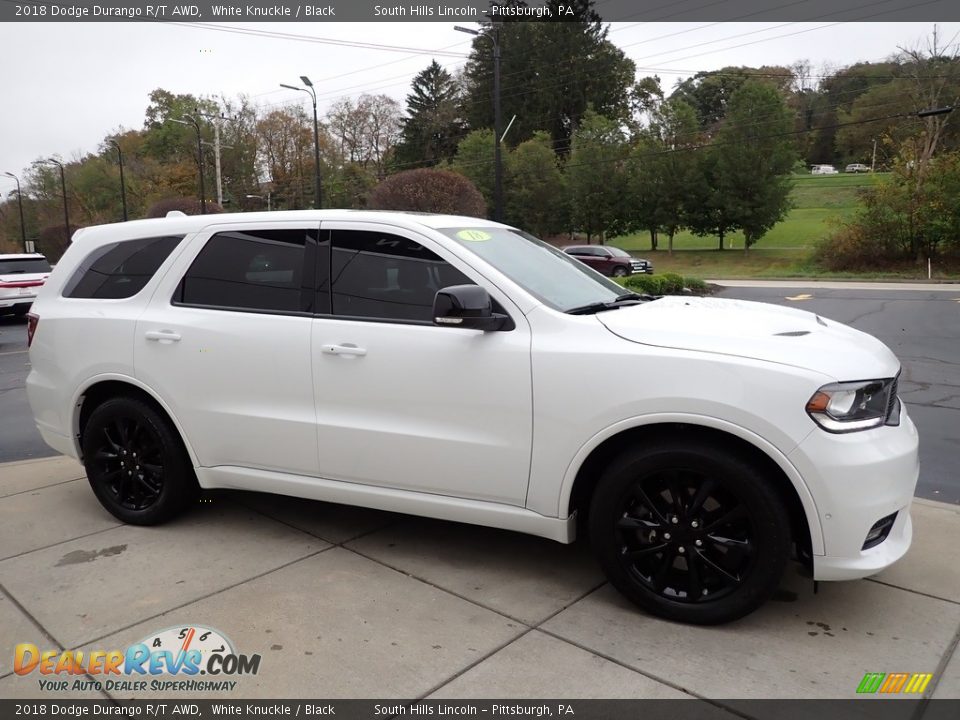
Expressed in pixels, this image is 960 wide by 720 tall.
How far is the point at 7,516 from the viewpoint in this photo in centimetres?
480

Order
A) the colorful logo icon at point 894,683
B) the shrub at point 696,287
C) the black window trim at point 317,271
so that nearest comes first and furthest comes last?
the colorful logo icon at point 894,683 → the black window trim at point 317,271 → the shrub at point 696,287

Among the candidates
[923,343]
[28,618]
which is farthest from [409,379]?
[923,343]

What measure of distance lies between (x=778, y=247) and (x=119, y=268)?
150ft

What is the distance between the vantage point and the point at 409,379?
359 centimetres

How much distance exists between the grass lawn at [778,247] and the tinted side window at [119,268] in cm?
3241

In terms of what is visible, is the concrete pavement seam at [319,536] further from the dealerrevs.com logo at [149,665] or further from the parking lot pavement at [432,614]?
the dealerrevs.com logo at [149,665]

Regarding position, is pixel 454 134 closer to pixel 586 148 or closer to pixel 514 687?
pixel 586 148

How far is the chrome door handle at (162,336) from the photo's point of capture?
4.18 meters

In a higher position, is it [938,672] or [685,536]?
[685,536]

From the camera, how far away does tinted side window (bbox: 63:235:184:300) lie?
446 centimetres

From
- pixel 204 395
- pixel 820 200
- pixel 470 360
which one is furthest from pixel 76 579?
pixel 820 200

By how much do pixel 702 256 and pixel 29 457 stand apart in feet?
138
